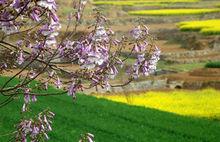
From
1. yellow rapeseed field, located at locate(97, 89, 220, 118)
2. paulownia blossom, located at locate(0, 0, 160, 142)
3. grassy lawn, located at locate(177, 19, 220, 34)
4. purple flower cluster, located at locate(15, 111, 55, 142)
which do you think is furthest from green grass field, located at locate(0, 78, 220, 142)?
grassy lawn, located at locate(177, 19, 220, 34)

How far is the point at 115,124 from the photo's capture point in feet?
39.9

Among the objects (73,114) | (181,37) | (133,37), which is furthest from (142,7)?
(133,37)

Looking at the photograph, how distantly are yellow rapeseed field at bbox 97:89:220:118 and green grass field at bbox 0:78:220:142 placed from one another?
5.17 ft

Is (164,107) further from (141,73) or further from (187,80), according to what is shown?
(141,73)

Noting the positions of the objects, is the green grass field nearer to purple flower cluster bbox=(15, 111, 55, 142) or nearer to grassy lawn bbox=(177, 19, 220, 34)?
purple flower cluster bbox=(15, 111, 55, 142)

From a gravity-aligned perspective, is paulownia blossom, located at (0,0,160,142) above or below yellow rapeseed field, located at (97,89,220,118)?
above

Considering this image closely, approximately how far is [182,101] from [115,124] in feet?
18.3

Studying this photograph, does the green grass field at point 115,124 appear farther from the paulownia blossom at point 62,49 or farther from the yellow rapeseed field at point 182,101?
the paulownia blossom at point 62,49

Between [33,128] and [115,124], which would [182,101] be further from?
[33,128]

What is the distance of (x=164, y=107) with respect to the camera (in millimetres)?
16688

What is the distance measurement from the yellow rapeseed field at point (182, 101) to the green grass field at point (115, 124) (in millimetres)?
1577

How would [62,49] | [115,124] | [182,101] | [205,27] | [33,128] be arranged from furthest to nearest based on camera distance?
[205,27] < [182,101] < [115,124] < [33,128] < [62,49]

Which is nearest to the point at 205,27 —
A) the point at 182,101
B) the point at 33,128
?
the point at 182,101

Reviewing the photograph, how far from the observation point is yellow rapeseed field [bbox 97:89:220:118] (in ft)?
51.2
